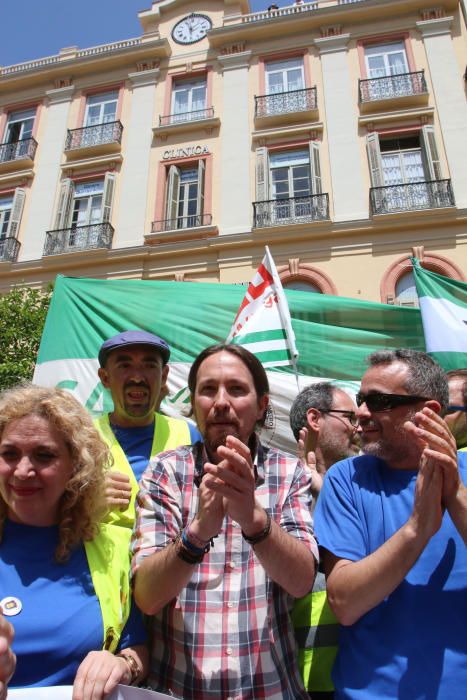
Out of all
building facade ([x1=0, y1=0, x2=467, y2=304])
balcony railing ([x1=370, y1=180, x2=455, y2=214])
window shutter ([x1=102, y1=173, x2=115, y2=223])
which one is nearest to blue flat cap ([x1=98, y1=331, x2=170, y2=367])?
building facade ([x1=0, y1=0, x2=467, y2=304])

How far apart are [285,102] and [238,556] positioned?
1406 centimetres

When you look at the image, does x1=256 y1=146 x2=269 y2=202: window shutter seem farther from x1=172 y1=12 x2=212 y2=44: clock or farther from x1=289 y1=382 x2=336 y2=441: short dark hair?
x1=289 y1=382 x2=336 y2=441: short dark hair

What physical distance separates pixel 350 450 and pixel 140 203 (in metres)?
12.1

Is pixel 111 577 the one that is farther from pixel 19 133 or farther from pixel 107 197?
pixel 19 133

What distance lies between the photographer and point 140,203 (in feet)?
44.3

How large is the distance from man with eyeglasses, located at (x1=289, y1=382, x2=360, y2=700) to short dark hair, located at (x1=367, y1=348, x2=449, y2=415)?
65 cm

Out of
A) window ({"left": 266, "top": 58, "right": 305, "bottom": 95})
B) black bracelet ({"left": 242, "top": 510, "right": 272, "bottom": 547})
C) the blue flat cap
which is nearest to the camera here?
black bracelet ({"left": 242, "top": 510, "right": 272, "bottom": 547})

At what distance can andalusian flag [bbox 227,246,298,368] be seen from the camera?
14.3 ft

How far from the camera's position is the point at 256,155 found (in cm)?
1313

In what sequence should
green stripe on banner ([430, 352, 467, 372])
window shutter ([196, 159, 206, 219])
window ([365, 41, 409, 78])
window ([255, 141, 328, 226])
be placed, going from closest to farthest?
1. green stripe on banner ([430, 352, 467, 372])
2. window ([255, 141, 328, 226])
3. window shutter ([196, 159, 206, 219])
4. window ([365, 41, 409, 78])

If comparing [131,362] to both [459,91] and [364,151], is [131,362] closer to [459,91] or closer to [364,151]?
[364,151]

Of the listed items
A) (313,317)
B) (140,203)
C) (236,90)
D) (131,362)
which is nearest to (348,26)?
(236,90)

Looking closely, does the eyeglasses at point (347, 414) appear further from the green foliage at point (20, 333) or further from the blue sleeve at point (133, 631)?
the green foliage at point (20, 333)

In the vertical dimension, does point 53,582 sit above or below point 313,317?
below
